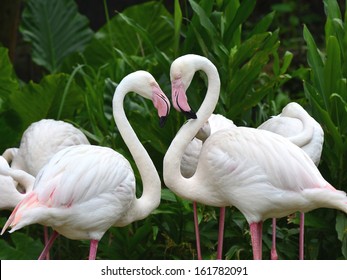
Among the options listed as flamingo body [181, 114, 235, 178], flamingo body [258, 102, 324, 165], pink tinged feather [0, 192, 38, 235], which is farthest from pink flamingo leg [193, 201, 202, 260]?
pink tinged feather [0, 192, 38, 235]

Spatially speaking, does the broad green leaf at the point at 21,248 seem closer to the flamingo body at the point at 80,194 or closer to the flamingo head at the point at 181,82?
the flamingo body at the point at 80,194

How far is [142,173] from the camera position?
16.6 ft

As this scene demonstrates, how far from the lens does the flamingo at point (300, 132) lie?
532 cm

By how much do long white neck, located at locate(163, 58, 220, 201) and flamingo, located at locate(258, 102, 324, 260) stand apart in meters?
0.53

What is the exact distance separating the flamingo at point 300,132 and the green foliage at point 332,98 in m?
0.18

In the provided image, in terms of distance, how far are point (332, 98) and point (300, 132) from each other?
19.4 inches

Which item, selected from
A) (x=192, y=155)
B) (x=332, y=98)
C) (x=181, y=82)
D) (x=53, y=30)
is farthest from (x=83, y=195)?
(x=53, y=30)

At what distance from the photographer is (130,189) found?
4.79 m

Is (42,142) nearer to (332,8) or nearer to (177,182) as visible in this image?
(177,182)

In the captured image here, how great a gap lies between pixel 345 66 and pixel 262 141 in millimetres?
1473

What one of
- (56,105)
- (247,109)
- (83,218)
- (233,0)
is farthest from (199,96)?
(83,218)

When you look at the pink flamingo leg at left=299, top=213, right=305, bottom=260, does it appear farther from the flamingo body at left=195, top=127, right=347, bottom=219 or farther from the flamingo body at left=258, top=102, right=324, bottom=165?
the flamingo body at left=195, top=127, right=347, bottom=219
